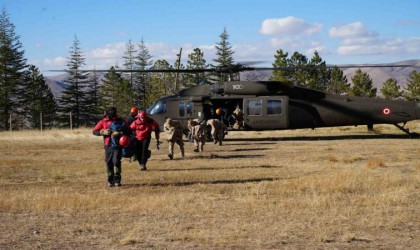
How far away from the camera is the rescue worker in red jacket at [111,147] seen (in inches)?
511

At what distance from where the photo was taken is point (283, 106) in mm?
25812

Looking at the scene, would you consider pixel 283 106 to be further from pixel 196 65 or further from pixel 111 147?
pixel 196 65

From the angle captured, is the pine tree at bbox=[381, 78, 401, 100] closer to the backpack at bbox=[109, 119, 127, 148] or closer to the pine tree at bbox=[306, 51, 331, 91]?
the pine tree at bbox=[306, 51, 331, 91]

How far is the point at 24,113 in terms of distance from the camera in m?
71.3

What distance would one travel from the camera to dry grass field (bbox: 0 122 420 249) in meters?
7.69

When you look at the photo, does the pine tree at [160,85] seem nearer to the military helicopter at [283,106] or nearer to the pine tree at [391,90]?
the pine tree at [391,90]

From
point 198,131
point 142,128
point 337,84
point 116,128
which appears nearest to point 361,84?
point 337,84

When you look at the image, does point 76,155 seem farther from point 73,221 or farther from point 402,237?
point 402,237

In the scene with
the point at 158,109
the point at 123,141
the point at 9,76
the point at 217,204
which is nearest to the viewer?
the point at 217,204

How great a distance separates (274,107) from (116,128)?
14051mm

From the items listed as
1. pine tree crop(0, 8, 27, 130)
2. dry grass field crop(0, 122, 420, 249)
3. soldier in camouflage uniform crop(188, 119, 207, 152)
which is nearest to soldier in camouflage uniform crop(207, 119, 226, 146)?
soldier in camouflage uniform crop(188, 119, 207, 152)

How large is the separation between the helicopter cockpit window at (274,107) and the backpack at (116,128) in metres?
13.8

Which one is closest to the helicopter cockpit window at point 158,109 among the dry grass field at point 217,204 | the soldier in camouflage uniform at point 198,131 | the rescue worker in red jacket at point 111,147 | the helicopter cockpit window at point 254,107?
the helicopter cockpit window at point 254,107

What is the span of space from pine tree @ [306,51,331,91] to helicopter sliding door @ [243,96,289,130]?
55.1 m
